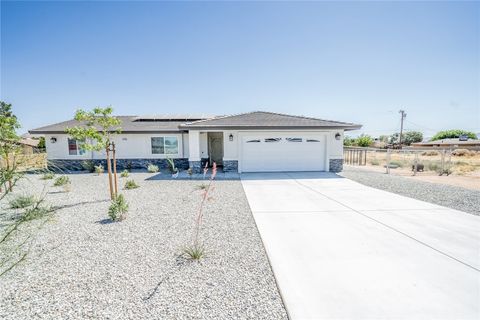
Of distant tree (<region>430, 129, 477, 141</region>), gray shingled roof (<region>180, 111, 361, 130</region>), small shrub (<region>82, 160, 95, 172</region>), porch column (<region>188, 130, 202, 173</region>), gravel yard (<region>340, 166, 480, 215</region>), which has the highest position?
distant tree (<region>430, 129, 477, 141</region>)

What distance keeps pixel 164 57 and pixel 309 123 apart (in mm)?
9995

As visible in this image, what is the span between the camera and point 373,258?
11.9 feet

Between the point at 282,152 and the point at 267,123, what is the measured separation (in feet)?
6.71

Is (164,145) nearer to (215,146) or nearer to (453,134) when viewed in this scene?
(215,146)

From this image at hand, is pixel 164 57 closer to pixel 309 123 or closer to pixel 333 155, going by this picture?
pixel 309 123

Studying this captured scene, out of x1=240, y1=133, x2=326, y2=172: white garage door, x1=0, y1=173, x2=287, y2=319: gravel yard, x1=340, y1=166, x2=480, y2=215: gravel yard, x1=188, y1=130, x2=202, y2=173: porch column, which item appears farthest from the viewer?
x1=240, y1=133, x2=326, y2=172: white garage door

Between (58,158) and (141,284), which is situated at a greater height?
(58,158)

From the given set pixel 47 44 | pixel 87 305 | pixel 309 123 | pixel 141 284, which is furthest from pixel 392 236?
pixel 47 44

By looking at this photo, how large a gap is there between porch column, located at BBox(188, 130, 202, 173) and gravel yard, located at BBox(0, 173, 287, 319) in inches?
289

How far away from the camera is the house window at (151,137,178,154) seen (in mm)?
15265

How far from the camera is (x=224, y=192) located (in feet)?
28.1

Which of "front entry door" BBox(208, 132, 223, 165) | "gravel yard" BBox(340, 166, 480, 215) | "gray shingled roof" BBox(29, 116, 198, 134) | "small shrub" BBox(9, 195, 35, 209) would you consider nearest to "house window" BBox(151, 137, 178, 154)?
"gray shingled roof" BBox(29, 116, 198, 134)

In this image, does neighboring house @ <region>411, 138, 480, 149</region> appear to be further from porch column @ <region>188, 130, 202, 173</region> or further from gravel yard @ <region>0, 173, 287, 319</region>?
gravel yard @ <region>0, 173, 287, 319</region>

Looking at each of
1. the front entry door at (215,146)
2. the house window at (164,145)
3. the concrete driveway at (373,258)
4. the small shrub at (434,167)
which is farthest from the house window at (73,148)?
the small shrub at (434,167)
